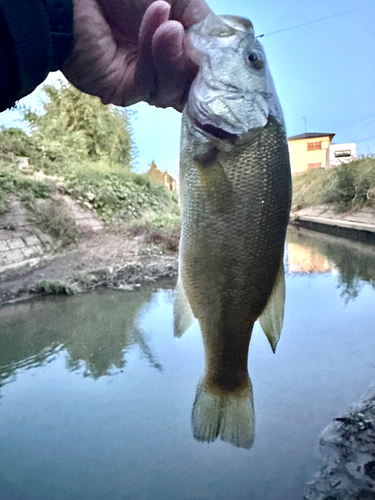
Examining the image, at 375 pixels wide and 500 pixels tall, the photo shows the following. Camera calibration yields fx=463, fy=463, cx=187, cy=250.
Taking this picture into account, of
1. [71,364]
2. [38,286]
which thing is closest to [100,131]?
[38,286]

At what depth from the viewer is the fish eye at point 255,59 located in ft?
4.40

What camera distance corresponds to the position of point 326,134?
28750 mm

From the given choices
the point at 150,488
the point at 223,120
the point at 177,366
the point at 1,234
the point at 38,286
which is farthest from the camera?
the point at 1,234

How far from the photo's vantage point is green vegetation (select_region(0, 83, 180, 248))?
8.21m

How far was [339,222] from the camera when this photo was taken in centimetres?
1124

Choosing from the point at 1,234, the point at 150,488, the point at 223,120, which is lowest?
the point at 150,488

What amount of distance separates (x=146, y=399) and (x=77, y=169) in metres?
8.02

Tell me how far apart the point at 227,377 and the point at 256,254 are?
1.41ft

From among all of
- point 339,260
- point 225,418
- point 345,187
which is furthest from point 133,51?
point 345,187

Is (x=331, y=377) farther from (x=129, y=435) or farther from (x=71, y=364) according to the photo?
(x=71, y=364)

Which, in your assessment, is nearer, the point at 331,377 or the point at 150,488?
the point at 150,488

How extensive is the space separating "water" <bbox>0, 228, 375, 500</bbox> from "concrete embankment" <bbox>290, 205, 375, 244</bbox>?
4506 millimetres

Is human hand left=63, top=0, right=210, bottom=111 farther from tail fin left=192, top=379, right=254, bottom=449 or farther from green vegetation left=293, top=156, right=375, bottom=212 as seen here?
green vegetation left=293, top=156, right=375, bottom=212

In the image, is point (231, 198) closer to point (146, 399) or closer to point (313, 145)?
point (146, 399)
